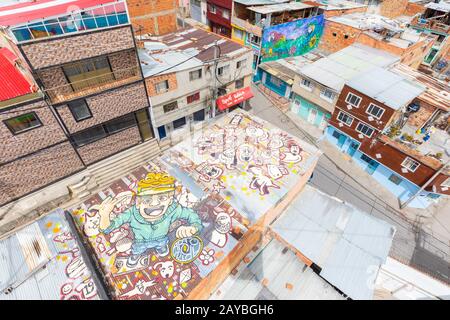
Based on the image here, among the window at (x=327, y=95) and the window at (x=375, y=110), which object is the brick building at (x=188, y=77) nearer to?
the window at (x=327, y=95)

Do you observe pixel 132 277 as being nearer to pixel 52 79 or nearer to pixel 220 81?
pixel 52 79

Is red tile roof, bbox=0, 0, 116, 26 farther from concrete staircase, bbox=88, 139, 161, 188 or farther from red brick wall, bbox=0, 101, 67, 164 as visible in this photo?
concrete staircase, bbox=88, 139, 161, 188

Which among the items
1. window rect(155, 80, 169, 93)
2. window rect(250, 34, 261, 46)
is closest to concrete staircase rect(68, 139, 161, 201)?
window rect(155, 80, 169, 93)

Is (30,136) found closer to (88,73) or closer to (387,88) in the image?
(88,73)

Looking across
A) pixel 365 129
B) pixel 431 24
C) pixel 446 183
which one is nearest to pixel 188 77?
pixel 365 129

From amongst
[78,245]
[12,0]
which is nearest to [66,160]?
[78,245]
